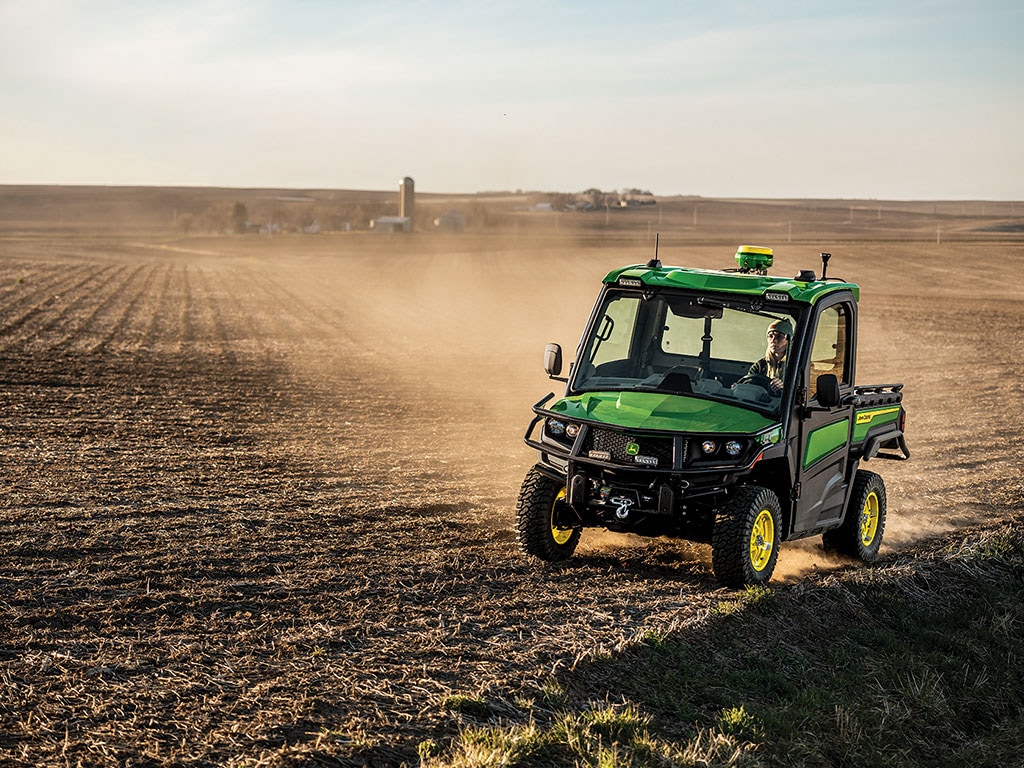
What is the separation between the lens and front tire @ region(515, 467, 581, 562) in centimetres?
862

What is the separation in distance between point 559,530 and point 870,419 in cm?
309

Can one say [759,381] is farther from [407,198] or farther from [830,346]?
[407,198]

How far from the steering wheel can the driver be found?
0.11 ft

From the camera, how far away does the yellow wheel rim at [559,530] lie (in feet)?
28.8

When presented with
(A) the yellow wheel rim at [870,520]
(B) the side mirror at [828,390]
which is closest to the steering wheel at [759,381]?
(B) the side mirror at [828,390]

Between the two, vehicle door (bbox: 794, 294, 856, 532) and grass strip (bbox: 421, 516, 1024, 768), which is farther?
vehicle door (bbox: 794, 294, 856, 532)

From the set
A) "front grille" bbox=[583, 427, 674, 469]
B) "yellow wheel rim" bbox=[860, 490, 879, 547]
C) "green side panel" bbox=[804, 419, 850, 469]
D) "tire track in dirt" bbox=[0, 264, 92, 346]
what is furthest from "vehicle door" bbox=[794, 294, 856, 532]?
"tire track in dirt" bbox=[0, 264, 92, 346]

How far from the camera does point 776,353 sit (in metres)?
8.69

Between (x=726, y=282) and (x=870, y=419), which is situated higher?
(x=726, y=282)

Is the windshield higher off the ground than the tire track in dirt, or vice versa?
the windshield

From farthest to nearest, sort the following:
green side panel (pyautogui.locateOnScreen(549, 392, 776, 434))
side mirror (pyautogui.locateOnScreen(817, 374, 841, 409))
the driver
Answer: the driver
side mirror (pyautogui.locateOnScreen(817, 374, 841, 409))
green side panel (pyautogui.locateOnScreen(549, 392, 776, 434))

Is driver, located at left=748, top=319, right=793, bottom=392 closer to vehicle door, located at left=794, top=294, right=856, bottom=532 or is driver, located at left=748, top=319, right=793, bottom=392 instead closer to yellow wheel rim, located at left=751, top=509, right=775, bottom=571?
vehicle door, located at left=794, top=294, right=856, bottom=532

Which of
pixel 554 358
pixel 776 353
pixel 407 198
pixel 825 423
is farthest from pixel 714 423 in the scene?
pixel 407 198

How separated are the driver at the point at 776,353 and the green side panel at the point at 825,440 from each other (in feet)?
1.91
